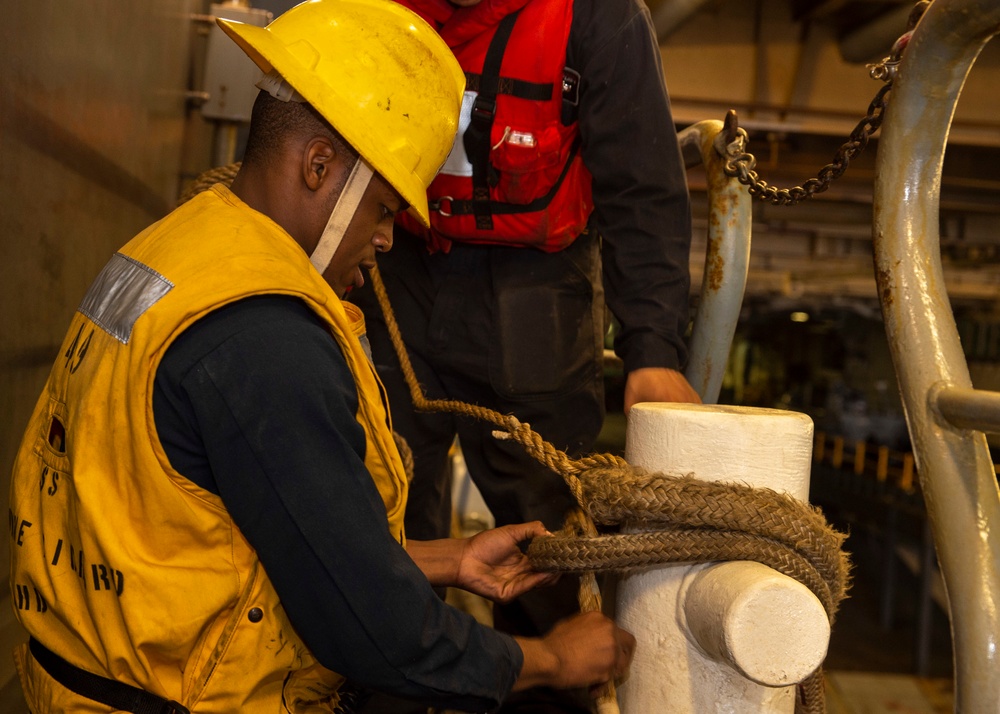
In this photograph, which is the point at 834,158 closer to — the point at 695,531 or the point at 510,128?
the point at 510,128

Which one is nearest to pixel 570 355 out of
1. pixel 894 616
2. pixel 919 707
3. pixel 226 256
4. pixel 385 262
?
pixel 385 262

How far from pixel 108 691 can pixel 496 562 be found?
0.66 m

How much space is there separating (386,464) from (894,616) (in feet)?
34.8

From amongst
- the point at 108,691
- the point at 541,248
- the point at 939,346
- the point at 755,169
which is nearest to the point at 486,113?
the point at 541,248

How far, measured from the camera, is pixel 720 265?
2.00 meters

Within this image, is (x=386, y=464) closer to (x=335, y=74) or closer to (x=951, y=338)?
(x=335, y=74)

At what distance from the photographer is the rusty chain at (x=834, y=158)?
1.46m

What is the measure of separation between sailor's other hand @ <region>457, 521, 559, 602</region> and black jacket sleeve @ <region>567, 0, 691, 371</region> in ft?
1.74

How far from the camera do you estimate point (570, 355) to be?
2.10 m

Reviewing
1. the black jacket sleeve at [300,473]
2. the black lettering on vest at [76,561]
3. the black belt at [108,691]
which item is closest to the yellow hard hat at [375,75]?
the black jacket sleeve at [300,473]

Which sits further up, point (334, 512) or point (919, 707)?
point (334, 512)

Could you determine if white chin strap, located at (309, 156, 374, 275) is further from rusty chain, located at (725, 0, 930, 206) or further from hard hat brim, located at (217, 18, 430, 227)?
rusty chain, located at (725, 0, 930, 206)

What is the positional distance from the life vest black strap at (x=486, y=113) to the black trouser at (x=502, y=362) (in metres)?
0.15

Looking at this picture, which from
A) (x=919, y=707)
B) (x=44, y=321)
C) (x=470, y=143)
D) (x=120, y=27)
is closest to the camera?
(x=470, y=143)
